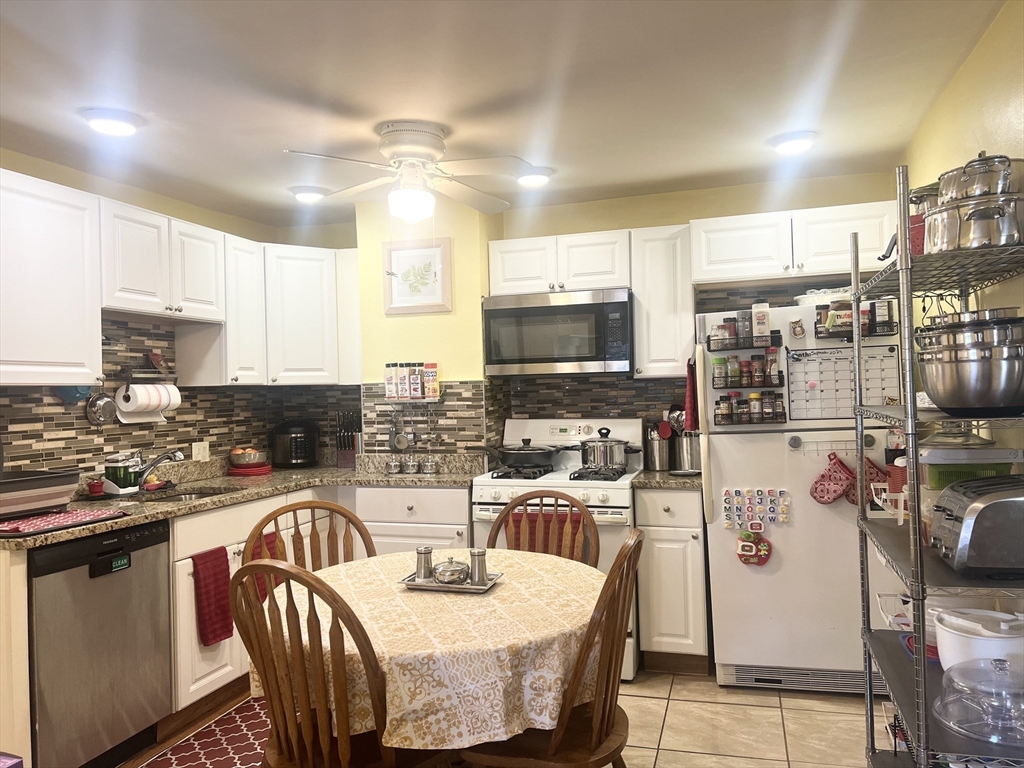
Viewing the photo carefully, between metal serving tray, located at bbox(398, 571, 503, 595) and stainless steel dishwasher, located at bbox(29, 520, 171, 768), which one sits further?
stainless steel dishwasher, located at bbox(29, 520, 171, 768)

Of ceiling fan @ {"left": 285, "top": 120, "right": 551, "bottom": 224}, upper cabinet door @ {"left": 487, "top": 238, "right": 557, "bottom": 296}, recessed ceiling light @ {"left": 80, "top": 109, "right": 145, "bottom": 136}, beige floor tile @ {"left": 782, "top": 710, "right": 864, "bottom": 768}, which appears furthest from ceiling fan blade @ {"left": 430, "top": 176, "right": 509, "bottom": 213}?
beige floor tile @ {"left": 782, "top": 710, "right": 864, "bottom": 768}

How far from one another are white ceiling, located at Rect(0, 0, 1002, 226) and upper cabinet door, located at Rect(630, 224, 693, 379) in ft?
1.27

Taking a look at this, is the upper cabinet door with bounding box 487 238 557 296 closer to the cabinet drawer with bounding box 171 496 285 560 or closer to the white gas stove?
the white gas stove

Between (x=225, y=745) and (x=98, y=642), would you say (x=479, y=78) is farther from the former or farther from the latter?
(x=225, y=745)

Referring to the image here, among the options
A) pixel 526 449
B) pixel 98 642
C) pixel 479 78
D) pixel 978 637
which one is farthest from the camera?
pixel 526 449

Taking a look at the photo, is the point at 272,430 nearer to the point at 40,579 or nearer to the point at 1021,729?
the point at 40,579

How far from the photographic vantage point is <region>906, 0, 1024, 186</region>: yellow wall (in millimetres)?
1954

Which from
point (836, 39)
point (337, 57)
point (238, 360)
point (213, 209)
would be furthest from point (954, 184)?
point (213, 209)

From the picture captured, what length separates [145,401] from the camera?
11.1 feet

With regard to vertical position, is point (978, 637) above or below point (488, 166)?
below

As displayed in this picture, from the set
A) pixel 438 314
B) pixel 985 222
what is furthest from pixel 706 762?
pixel 438 314

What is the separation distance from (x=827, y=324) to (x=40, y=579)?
301 cm

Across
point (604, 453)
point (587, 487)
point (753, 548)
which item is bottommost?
point (753, 548)

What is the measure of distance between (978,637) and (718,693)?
1654 millimetres
